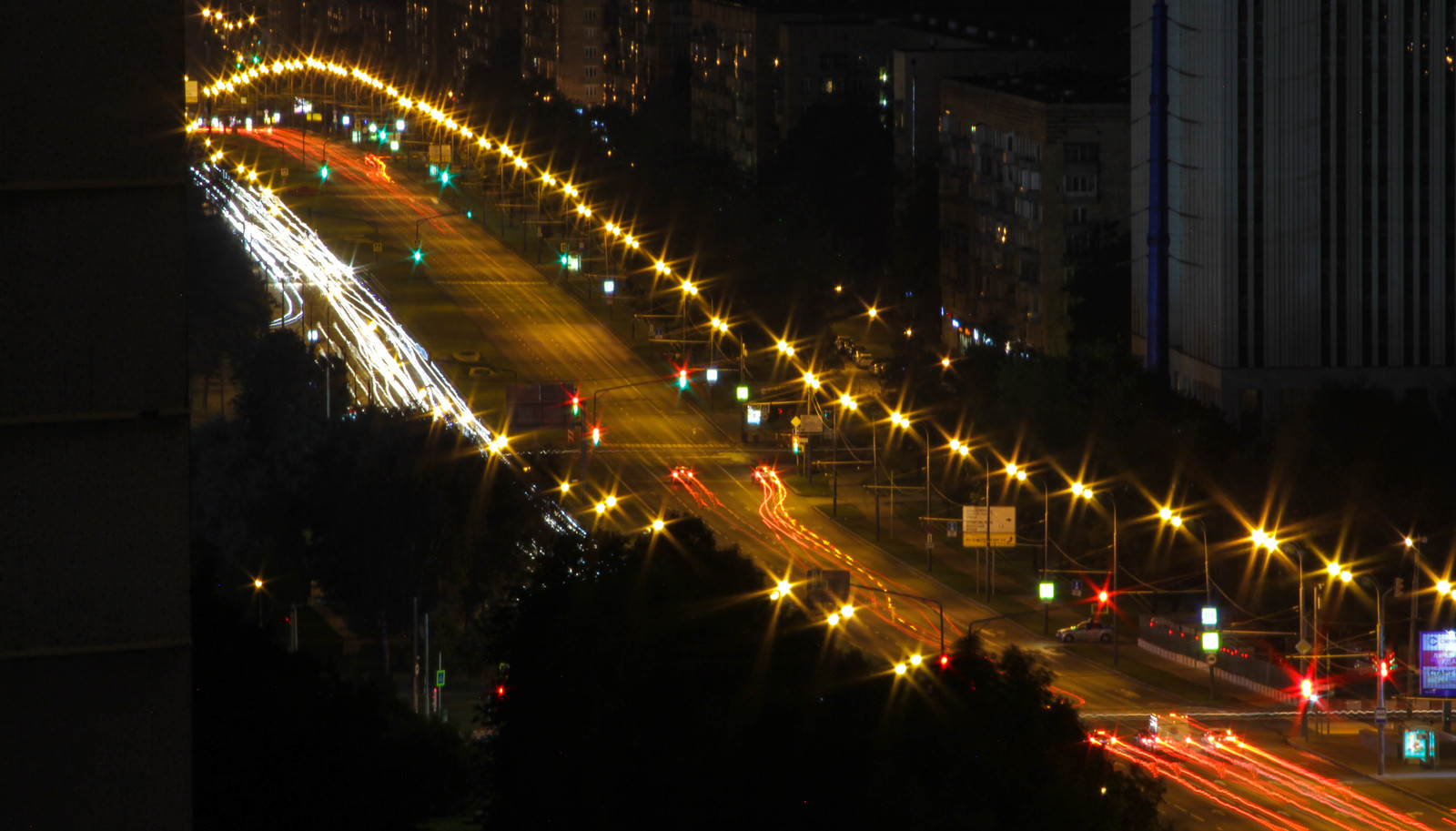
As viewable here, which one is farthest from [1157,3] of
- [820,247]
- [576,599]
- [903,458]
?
[576,599]

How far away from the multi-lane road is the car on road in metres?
0.95

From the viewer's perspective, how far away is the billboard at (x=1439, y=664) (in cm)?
4428

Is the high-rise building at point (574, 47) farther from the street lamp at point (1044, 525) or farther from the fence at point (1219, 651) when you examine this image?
the fence at point (1219, 651)

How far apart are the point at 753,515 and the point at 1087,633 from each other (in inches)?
646

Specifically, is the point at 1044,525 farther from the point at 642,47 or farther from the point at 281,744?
the point at 642,47

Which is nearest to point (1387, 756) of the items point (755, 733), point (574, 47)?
point (755, 733)

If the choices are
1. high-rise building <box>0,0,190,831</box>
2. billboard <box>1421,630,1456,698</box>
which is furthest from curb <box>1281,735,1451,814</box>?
high-rise building <box>0,0,190,831</box>

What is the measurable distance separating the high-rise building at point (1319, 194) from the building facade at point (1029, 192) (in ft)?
51.9

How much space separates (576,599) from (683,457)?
5168 centimetres

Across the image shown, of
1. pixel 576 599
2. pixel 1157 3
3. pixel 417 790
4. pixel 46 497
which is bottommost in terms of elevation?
pixel 417 790

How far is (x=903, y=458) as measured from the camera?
76438 mm

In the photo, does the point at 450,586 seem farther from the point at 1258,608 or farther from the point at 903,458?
the point at 903,458

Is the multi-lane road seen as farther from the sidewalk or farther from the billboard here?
the billboard

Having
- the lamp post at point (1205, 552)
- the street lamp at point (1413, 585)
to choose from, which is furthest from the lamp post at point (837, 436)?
the street lamp at point (1413, 585)
